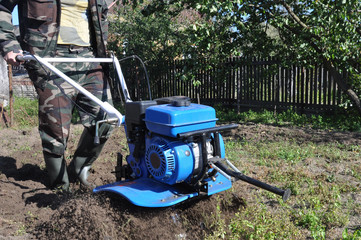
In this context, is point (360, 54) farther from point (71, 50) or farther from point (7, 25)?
point (7, 25)

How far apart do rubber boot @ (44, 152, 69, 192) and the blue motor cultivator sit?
967mm

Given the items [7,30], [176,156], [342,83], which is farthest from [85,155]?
[342,83]

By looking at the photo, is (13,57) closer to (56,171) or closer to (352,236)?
(56,171)

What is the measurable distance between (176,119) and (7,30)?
5.76ft

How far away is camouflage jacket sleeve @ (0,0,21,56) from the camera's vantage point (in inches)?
120

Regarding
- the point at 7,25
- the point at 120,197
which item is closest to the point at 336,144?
the point at 120,197

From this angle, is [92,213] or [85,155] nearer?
[92,213]

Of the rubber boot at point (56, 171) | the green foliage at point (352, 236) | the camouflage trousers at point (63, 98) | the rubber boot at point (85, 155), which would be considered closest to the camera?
the green foliage at point (352, 236)

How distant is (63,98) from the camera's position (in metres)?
3.37

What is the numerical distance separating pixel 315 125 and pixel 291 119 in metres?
0.71

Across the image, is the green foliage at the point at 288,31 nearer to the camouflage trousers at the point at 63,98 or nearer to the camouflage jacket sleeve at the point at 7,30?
the camouflage trousers at the point at 63,98

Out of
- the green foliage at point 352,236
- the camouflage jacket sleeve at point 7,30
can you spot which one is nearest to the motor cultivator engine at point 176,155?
the green foliage at point 352,236

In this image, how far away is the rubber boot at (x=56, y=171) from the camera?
11.2ft

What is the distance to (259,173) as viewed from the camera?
3979 mm
